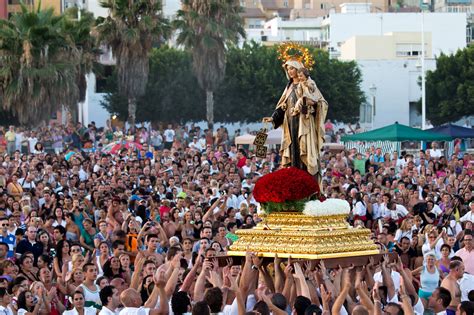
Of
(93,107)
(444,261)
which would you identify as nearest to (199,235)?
Answer: (444,261)

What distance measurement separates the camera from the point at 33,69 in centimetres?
4756

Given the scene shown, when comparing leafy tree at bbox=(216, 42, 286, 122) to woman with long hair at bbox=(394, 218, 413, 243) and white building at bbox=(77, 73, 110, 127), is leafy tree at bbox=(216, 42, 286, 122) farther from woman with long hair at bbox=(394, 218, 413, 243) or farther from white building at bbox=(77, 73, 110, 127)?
woman with long hair at bbox=(394, 218, 413, 243)

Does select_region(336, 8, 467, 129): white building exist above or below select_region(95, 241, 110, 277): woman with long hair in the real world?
above

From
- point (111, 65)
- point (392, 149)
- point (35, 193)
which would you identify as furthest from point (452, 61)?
point (35, 193)

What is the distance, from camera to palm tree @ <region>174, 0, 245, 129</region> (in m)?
57.5

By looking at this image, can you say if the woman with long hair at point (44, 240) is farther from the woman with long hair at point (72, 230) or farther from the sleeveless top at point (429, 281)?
the sleeveless top at point (429, 281)

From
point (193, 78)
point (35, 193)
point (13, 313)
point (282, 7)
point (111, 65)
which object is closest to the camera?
point (13, 313)

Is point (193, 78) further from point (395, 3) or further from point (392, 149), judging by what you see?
point (395, 3)

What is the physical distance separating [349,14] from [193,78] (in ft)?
83.0

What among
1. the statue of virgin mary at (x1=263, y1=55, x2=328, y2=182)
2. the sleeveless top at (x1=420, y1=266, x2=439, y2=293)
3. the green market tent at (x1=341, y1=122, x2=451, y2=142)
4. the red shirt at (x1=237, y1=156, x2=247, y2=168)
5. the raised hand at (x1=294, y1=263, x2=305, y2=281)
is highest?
the statue of virgin mary at (x1=263, y1=55, x2=328, y2=182)

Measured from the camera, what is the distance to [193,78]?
69.6 metres

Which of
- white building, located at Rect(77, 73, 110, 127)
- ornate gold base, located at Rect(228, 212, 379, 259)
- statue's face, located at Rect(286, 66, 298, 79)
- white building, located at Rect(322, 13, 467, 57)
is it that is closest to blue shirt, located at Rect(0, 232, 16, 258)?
ornate gold base, located at Rect(228, 212, 379, 259)

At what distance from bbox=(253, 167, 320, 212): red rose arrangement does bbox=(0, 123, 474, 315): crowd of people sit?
0.72m

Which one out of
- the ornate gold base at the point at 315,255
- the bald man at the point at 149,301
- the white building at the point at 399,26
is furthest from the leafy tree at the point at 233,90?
the bald man at the point at 149,301
